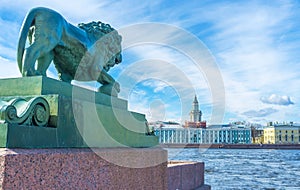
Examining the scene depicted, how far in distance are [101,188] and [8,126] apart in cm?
103

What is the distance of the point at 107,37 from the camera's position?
13.6 feet

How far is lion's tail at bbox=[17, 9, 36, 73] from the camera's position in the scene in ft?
10.4

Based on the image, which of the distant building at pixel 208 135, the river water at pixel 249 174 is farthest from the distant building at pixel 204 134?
the river water at pixel 249 174

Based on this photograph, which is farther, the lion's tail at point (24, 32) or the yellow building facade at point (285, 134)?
the yellow building facade at point (285, 134)

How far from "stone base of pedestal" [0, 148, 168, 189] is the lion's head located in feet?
3.97

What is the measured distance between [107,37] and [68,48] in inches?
27.8

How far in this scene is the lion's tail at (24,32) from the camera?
3.16m

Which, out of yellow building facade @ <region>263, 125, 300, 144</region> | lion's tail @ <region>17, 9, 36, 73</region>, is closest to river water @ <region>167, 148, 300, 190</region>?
lion's tail @ <region>17, 9, 36, 73</region>

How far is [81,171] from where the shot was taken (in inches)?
106

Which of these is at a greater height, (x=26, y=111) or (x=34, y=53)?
(x=34, y=53)

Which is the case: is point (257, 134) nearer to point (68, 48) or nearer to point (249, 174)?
point (249, 174)

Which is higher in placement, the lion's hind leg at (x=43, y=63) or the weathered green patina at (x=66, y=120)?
the lion's hind leg at (x=43, y=63)

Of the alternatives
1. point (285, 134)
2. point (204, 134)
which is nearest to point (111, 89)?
point (204, 134)

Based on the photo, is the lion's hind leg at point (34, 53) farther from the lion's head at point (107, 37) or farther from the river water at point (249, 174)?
the river water at point (249, 174)
